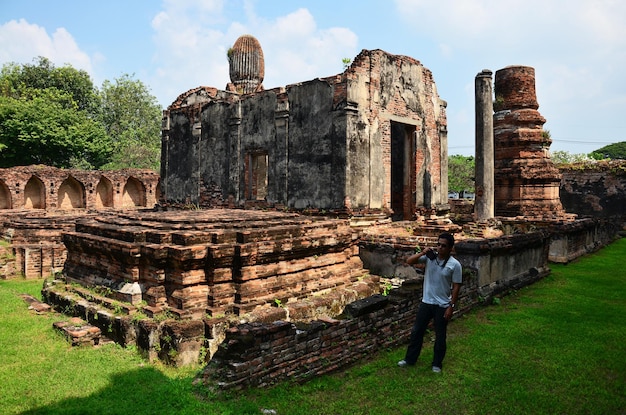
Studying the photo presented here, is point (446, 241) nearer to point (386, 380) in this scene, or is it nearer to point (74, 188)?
point (386, 380)

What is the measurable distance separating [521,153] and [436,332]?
12.2m

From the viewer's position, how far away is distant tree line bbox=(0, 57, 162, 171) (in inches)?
1073

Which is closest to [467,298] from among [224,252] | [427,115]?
[224,252]

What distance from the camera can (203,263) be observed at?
5555 mm

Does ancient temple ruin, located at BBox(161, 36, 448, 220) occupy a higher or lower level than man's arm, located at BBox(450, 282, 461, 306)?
higher

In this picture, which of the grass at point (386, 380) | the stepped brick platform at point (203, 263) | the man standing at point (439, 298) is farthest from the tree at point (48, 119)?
the man standing at point (439, 298)

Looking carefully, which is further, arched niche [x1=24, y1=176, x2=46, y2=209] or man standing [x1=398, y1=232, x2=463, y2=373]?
arched niche [x1=24, y1=176, x2=46, y2=209]

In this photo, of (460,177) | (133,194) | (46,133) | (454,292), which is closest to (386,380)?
(454,292)

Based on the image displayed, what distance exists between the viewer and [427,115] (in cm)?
1254

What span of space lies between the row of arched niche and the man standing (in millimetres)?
23701

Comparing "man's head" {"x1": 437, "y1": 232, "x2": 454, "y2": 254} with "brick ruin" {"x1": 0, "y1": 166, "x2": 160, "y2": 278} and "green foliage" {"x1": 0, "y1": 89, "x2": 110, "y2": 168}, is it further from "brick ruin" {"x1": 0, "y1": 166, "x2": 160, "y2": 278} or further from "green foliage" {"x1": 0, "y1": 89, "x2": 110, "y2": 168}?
"green foliage" {"x1": 0, "y1": 89, "x2": 110, "y2": 168}

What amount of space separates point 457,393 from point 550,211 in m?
12.2

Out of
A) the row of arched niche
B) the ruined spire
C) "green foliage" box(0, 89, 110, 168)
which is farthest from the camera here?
"green foliage" box(0, 89, 110, 168)

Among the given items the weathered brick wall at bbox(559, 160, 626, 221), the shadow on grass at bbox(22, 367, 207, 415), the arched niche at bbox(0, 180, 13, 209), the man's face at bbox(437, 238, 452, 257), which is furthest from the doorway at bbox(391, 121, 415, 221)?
the arched niche at bbox(0, 180, 13, 209)
